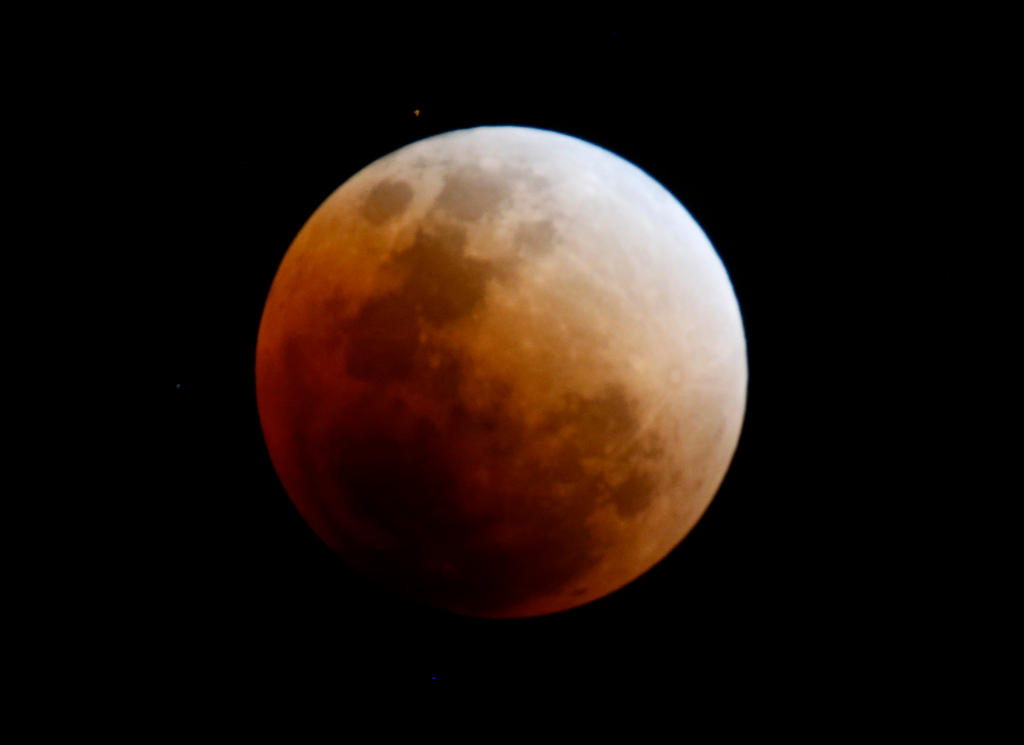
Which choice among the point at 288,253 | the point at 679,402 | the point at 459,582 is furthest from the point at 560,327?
the point at 288,253

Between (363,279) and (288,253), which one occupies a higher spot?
(288,253)

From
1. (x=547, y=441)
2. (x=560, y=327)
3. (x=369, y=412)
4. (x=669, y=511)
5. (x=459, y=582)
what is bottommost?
(x=459, y=582)

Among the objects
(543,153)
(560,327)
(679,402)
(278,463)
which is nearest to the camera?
(560,327)

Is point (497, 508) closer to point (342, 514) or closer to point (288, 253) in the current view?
point (342, 514)

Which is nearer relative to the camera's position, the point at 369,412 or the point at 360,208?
the point at 369,412

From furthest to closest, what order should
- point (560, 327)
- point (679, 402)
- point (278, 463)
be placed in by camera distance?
point (278, 463)
point (679, 402)
point (560, 327)

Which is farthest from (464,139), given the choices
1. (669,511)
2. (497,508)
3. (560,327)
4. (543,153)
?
(669,511)

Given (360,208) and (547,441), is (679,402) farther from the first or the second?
(360,208)
